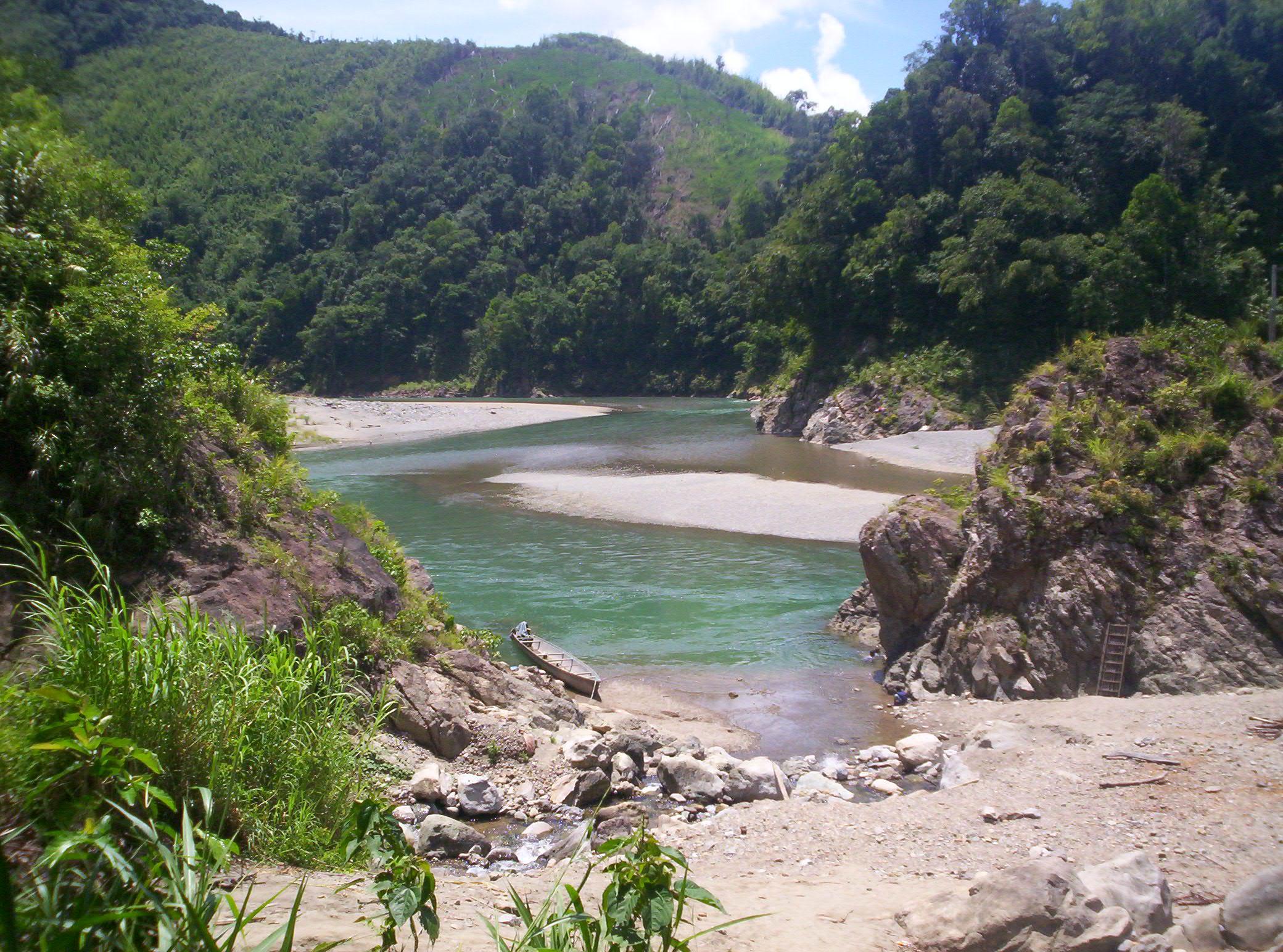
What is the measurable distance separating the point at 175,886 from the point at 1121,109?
60307mm

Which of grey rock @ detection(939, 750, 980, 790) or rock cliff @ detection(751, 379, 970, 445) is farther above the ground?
rock cliff @ detection(751, 379, 970, 445)

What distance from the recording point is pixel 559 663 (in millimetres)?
14203

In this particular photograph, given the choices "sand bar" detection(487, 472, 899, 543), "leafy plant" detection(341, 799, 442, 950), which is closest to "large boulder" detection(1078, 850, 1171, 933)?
"leafy plant" detection(341, 799, 442, 950)

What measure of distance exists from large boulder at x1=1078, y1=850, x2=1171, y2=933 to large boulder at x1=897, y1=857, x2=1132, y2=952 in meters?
0.21

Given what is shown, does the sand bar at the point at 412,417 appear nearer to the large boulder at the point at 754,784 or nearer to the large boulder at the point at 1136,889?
the large boulder at the point at 754,784

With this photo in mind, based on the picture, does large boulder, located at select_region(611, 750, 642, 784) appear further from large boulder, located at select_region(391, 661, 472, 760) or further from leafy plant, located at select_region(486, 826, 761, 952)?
leafy plant, located at select_region(486, 826, 761, 952)

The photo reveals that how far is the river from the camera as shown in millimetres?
13938

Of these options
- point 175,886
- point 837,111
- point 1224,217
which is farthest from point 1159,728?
point 837,111

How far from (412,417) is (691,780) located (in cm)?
5541

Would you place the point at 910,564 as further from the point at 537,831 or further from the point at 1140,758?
the point at 537,831

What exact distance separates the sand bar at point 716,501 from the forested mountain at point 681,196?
10.7m

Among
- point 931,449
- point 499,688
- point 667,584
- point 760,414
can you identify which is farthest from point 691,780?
point 760,414

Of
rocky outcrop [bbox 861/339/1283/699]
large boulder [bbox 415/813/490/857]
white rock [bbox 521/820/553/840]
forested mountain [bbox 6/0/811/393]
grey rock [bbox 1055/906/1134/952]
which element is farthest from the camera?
forested mountain [bbox 6/0/811/393]

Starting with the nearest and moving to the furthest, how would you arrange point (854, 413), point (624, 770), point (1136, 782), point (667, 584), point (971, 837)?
point (971, 837) < point (1136, 782) < point (624, 770) < point (667, 584) < point (854, 413)
